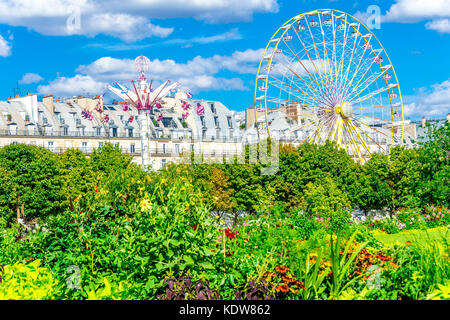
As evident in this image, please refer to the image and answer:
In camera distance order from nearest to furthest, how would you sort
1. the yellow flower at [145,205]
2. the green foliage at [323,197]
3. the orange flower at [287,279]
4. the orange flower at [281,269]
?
the orange flower at [287,279] < the orange flower at [281,269] < the yellow flower at [145,205] < the green foliage at [323,197]

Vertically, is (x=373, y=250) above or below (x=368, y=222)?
above

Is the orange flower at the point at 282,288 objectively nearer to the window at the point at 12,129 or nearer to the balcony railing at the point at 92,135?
the balcony railing at the point at 92,135

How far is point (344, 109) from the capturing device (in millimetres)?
41406

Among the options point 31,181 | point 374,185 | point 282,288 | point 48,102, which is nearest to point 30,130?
point 48,102

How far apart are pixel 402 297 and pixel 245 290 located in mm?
1973

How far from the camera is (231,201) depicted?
4838 centimetres

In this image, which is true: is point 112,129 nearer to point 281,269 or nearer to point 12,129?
point 12,129

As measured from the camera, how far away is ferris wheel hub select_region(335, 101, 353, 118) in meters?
41.3

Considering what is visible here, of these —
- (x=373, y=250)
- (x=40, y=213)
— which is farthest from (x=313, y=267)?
(x=40, y=213)

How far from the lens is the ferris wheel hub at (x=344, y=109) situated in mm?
41344

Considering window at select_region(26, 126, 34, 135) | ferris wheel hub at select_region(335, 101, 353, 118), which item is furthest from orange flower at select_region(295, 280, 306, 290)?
window at select_region(26, 126, 34, 135)

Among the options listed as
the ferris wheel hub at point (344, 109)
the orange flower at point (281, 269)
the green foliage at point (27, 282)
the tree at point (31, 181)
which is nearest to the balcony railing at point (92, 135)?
the tree at point (31, 181)

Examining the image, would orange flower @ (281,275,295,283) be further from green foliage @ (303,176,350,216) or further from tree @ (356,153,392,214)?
tree @ (356,153,392,214)
